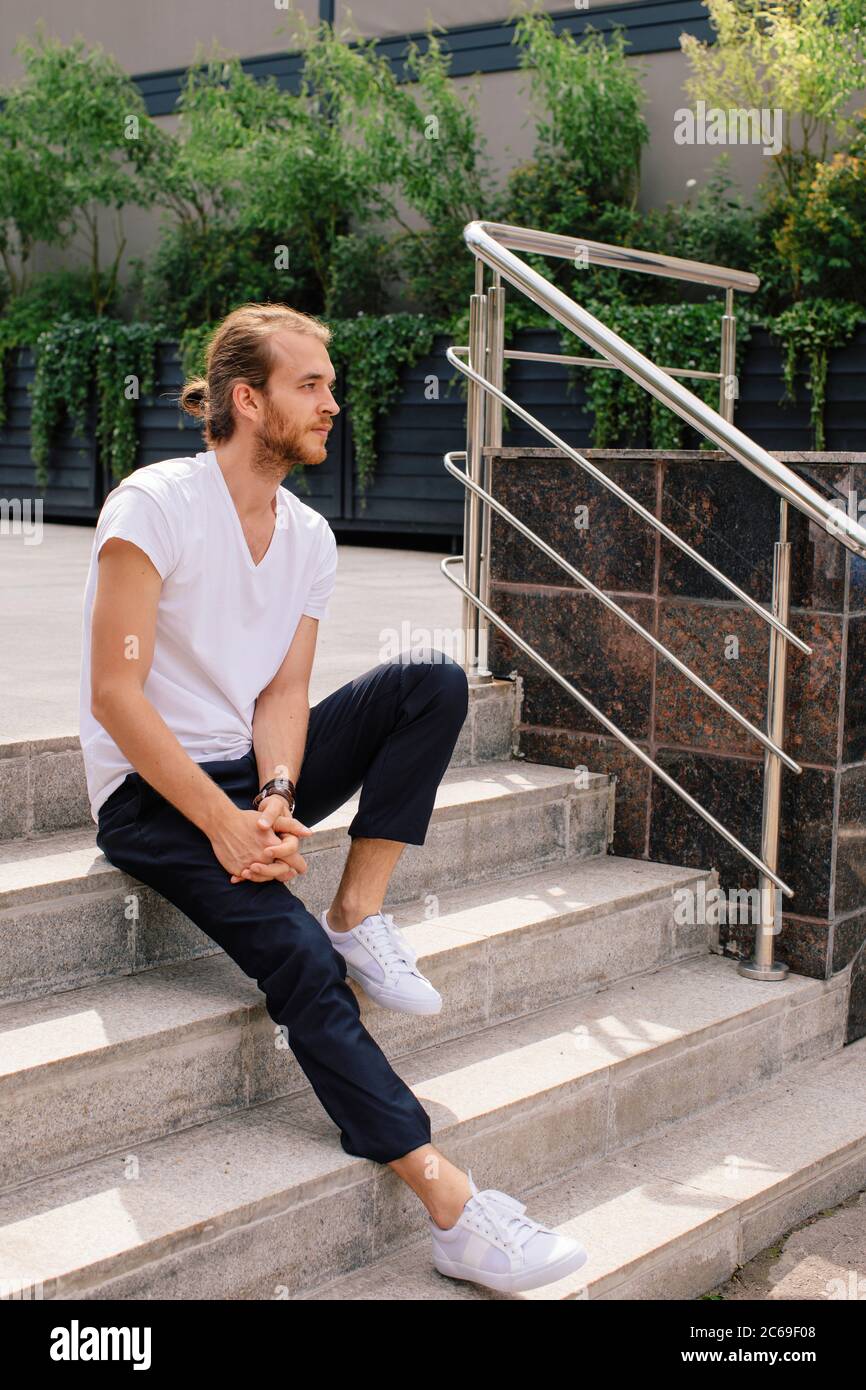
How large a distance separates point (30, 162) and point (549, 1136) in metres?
7.29

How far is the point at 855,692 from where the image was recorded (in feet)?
9.45

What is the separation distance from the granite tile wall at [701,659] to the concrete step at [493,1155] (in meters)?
0.23

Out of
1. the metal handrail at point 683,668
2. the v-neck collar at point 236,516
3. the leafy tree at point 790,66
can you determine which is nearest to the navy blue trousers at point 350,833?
the v-neck collar at point 236,516

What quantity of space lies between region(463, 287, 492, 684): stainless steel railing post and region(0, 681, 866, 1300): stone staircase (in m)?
0.37

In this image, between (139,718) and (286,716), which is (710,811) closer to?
(286,716)

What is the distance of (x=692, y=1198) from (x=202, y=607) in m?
1.17

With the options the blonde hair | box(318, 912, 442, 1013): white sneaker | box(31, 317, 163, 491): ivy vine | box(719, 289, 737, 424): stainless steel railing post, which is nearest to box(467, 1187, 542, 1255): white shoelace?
box(318, 912, 442, 1013): white sneaker

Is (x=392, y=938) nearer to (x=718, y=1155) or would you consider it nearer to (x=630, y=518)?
(x=718, y=1155)

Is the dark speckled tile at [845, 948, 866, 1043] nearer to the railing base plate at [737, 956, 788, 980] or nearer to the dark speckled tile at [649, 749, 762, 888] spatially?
the railing base plate at [737, 956, 788, 980]

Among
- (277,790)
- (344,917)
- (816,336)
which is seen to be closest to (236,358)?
(277,790)

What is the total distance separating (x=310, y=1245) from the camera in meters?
1.90

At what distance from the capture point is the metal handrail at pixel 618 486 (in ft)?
8.76

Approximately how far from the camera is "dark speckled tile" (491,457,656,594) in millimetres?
3107

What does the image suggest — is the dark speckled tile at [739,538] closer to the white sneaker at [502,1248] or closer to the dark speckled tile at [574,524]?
the dark speckled tile at [574,524]
